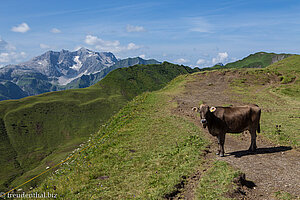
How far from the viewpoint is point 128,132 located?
2150 centimetres

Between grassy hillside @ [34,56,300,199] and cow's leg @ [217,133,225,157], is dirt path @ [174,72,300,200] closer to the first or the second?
cow's leg @ [217,133,225,157]

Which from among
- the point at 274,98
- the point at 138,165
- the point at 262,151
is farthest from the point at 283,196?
the point at 274,98

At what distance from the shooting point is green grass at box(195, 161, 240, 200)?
10.0 metres

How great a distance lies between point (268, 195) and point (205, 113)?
6221mm

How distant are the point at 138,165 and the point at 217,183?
539cm

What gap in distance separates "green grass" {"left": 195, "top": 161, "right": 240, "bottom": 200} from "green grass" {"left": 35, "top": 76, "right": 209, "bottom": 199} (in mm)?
1218

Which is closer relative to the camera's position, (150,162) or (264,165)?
(264,165)

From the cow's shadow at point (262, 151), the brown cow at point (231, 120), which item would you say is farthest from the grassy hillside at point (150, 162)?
the brown cow at point (231, 120)

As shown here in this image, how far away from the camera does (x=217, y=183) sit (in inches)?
429

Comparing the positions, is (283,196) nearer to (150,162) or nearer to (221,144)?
(221,144)

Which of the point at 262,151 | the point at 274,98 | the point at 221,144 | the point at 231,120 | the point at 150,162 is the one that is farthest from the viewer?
the point at 274,98

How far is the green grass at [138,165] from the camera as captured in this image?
11312 mm

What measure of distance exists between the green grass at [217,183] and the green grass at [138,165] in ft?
4.00

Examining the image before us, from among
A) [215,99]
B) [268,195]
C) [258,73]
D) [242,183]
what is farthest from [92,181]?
[258,73]
